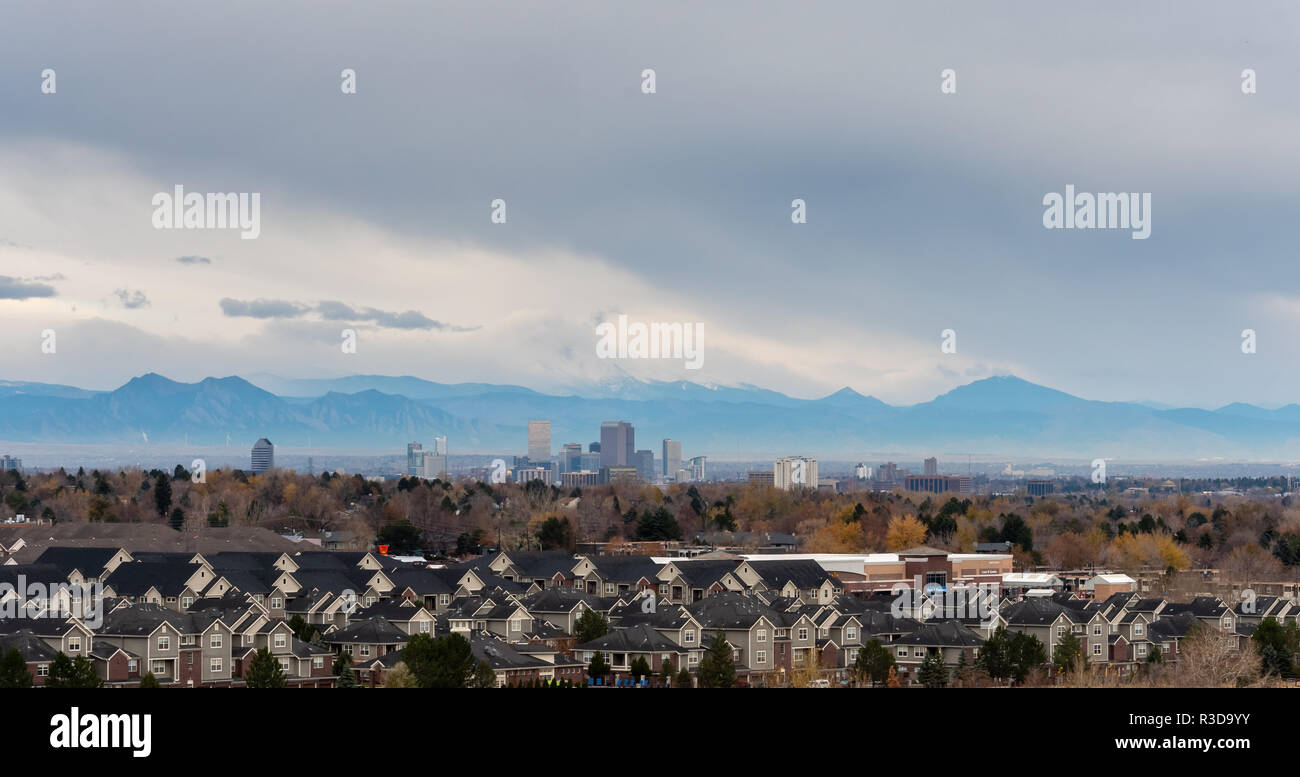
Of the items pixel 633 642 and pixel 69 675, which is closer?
pixel 69 675

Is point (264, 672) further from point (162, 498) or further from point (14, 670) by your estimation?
point (162, 498)

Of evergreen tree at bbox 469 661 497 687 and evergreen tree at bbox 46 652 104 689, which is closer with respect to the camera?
evergreen tree at bbox 46 652 104 689

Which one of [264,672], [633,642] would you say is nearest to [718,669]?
[633,642]

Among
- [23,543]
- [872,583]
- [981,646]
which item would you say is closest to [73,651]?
[981,646]

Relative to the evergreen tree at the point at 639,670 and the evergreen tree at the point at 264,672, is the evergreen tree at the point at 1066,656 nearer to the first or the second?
the evergreen tree at the point at 639,670

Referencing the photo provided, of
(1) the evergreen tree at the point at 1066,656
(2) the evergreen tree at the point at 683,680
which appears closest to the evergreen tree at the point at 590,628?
(2) the evergreen tree at the point at 683,680

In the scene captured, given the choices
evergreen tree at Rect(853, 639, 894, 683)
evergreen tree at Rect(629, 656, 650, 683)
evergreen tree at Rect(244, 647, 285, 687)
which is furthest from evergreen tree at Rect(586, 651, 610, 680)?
evergreen tree at Rect(244, 647, 285, 687)

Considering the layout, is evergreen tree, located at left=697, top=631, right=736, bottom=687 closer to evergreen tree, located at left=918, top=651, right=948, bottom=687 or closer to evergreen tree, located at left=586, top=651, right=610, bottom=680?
evergreen tree, located at left=586, top=651, right=610, bottom=680

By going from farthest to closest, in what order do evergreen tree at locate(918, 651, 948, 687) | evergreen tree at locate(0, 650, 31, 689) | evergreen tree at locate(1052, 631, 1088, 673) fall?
evergreen tree at locate(1052, 631, 1088, 673) → evergreen tree at locate(918, 651, 948, 687) → evergreen tree at locate(0, 650, 31, 689)

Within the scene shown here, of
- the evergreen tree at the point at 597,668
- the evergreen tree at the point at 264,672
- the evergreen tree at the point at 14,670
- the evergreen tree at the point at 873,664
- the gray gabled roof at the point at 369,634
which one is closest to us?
the evergreen tree at the point at 14,670
